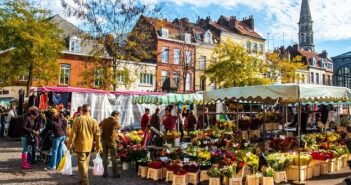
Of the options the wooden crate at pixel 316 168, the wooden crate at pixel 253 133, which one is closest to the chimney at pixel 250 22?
the wooden crate at pixel 253 133

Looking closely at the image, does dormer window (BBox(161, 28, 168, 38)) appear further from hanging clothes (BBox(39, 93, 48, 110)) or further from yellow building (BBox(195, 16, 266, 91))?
hanging clothes (BBox(39, 93, 48, 110))

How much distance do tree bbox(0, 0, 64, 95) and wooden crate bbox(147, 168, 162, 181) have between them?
1604 centimetres

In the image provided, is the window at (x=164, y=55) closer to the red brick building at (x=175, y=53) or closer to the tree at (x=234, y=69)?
the red brick building at (x=175, y=53)

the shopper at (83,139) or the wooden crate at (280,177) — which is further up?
the shopper at (83,139)

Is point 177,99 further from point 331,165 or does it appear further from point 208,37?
point 208,37

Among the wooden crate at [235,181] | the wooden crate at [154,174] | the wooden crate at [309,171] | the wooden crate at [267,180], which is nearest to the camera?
the wooden crate at [235,181]

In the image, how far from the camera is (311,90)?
9.64 metres

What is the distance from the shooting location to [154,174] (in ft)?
31.5

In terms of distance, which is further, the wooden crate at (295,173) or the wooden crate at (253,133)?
the wooden crate at (253,133)

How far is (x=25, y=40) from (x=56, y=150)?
14119 mm

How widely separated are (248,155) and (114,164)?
3437 millimetres

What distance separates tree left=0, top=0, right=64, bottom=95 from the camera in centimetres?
2303

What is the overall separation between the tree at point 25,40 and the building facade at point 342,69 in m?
46.3

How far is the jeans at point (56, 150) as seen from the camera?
10.9 metres
